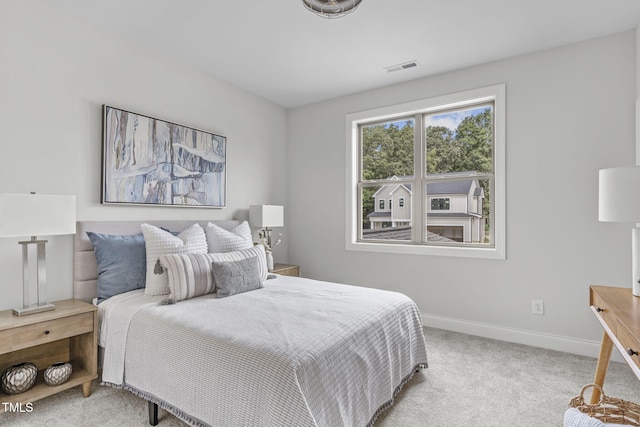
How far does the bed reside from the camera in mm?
1418

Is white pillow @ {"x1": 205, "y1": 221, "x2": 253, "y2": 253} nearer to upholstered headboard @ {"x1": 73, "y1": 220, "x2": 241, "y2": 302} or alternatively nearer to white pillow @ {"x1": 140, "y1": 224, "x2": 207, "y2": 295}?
white pillow @ {"x1": 140, "y1": 224, "x2": 207, "y2": 295}

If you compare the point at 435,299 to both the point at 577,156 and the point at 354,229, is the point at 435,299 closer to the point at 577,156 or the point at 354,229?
the point at 354,229

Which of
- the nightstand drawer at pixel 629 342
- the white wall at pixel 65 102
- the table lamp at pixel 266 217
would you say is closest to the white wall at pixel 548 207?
the table lamp at pixel 266 217

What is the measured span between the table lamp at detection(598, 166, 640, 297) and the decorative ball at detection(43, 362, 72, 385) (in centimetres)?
321

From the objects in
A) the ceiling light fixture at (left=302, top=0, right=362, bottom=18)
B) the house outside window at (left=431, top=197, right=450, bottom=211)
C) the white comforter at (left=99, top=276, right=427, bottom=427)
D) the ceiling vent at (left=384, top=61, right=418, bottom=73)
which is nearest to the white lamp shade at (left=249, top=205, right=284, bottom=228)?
the white comforter at (left=99, top=276, right=427, bottom=427)

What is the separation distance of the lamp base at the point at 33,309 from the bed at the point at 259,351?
0.28 m

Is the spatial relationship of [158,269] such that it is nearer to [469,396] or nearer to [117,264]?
[117,264]

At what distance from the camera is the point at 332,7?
2158 millimetres

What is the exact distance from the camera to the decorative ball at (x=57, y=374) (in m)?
1.99

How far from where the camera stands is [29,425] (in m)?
1.85

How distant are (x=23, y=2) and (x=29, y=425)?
2.56m

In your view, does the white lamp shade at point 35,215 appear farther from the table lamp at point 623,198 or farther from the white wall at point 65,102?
the table lamp at point 623,198

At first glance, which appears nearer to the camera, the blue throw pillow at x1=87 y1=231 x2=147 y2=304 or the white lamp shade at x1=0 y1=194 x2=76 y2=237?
the white lamp shade at x1=0 y1=194 x2=76 y2=237

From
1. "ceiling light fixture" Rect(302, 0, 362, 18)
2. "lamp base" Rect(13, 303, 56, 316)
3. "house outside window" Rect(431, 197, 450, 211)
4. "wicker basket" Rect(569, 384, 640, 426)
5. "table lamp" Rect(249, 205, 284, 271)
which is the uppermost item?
"ceiling light fixture" Rect(302, 0, 362, 18)
